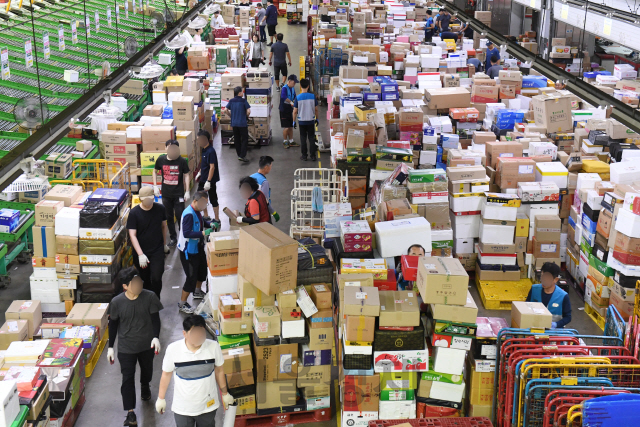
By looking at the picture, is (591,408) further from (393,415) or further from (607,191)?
(607,191)

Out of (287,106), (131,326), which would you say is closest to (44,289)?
(131,326)

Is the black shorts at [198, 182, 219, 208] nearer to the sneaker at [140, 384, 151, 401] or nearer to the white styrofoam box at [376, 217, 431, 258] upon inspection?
the white styrofoam box at [376, 217, 431, 258]

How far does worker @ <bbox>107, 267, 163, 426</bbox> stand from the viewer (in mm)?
6160

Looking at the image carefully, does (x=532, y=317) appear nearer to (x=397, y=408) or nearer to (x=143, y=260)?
(x=397, y=408)

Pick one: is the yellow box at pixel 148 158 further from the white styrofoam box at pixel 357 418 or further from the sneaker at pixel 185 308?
the white styrofoam box at pixel 357 418

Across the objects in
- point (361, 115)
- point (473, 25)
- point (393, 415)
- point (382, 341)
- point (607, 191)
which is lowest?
point (393, 415)

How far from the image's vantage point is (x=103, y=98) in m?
7.82

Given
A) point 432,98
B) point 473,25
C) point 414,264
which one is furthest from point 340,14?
point 414,264

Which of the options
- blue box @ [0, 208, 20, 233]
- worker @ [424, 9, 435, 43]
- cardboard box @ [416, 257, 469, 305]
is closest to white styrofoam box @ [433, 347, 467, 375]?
cardboard box @ [416, 257, 469, 305]

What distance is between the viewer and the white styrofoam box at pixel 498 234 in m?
9.20

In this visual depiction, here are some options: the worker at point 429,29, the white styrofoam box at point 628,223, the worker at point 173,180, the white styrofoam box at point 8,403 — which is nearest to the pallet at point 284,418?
the white styrofoam box at point 8,403

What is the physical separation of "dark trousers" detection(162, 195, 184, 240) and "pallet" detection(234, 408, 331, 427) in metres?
4.41

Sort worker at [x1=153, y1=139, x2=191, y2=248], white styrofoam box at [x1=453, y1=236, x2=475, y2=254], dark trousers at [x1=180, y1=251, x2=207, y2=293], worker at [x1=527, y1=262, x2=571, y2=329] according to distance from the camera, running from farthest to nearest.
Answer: worker at [x1=153, y1=139, x2=191, y2=248] < white styrofoam box at [x1=453, y1=236, x2=475, y2=254] < dark trousers at [x1=180, y1=251, x2=207, y2=293] < worker at [x1=527, y1=262, x2=571, y2=329]

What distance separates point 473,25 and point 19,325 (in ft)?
34.3
